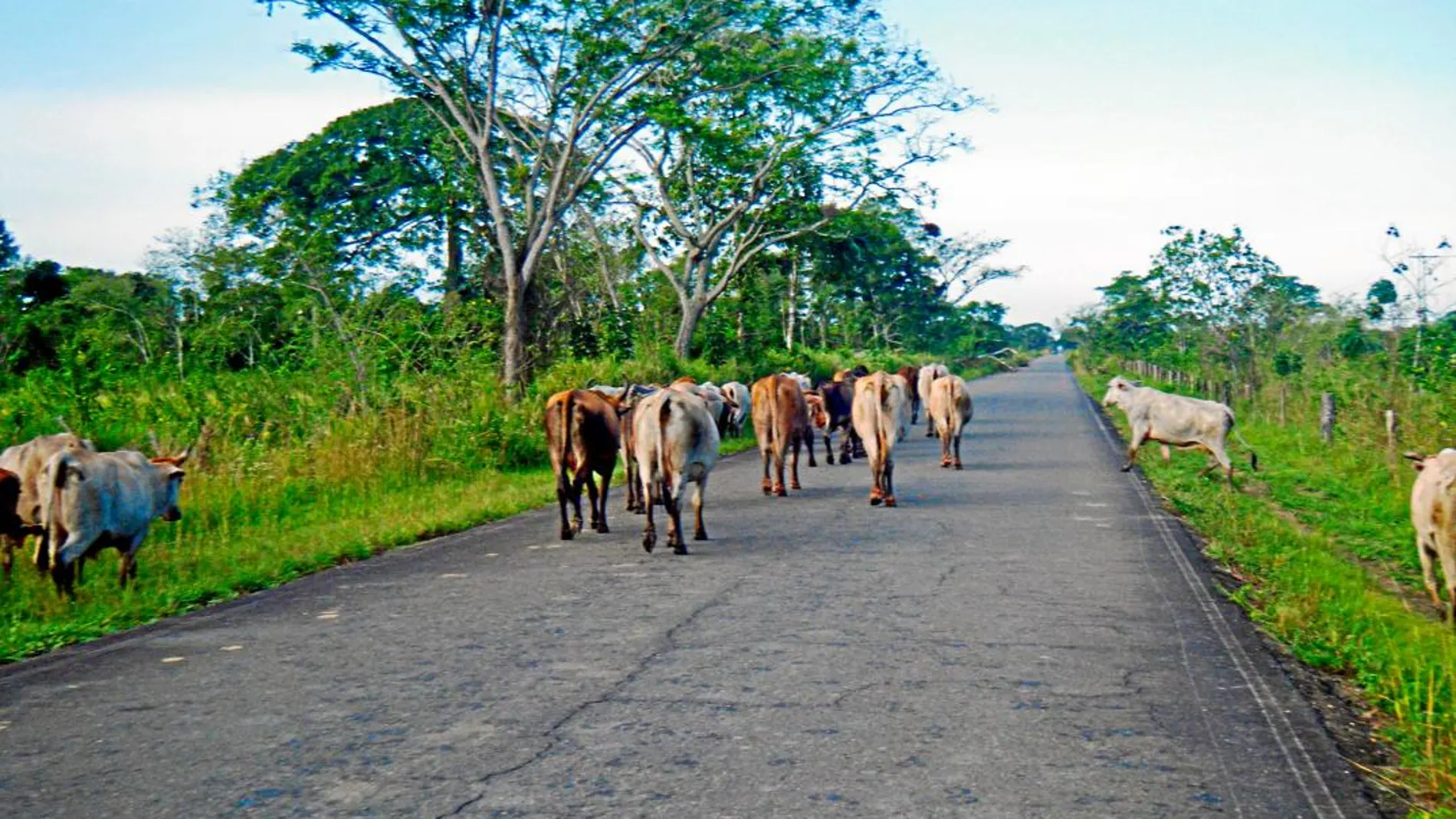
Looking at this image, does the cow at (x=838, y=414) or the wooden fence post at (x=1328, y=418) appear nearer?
the cow at (x=838, y=414)

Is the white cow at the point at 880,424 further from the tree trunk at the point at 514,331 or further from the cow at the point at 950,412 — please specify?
the tree trunk at the point at 514,331

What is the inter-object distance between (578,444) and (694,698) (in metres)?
5.96

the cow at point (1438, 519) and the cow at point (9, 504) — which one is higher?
the cow at point (9, 504)

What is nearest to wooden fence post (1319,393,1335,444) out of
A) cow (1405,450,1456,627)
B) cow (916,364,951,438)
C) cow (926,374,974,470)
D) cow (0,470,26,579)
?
cow (926,374,974,470)

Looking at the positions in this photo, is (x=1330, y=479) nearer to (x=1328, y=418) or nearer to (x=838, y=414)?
(x=1328, y=418)

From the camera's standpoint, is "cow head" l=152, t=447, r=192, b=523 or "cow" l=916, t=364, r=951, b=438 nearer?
"cow head" l=152, t=447, r=192, b=523

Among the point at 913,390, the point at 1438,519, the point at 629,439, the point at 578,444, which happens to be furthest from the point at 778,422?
the point at 913,390

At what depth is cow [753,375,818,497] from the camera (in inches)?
582

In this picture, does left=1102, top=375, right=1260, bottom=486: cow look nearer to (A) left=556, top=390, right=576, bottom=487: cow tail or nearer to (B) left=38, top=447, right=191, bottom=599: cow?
(A) left=556, top=390, right=576, bottom=487: cow tail

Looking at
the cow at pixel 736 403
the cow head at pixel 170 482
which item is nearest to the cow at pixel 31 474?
the cow head at pixel 170 482

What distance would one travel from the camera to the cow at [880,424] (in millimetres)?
13234

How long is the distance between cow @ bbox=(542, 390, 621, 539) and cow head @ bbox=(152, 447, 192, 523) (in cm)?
315

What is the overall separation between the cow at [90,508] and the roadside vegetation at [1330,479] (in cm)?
777

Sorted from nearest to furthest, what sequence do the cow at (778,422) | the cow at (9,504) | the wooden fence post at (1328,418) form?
the cow at (9,504)
the cow at (778,422)
the wooden fence post at (1328,418)
